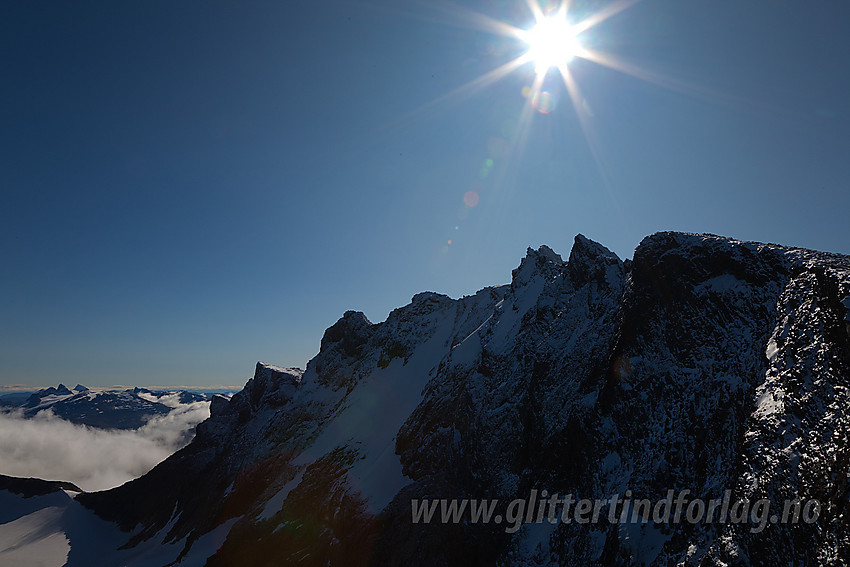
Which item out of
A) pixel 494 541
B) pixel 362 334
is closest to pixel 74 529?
pixel 362 334

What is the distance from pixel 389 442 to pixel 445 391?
12.0 metres

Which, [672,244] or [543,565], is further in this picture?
[672,244]

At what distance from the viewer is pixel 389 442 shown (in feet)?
175

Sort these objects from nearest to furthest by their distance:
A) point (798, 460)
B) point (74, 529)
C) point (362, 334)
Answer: point (798, 460), point (362, 334), point (74, 529)

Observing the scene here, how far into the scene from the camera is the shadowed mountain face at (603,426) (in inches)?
645

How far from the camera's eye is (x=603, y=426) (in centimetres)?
2767

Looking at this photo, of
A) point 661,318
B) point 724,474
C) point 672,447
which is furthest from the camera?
point 661,318

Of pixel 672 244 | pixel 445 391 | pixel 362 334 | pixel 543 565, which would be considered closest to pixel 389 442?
pixel 445 391

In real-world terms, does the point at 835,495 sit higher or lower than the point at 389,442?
higher

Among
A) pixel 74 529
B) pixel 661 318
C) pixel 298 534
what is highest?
pixel 661 318

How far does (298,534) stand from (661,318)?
50.3 m

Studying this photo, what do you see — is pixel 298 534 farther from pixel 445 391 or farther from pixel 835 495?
pixel 835 495

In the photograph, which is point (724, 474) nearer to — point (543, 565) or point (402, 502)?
point (543, 565)

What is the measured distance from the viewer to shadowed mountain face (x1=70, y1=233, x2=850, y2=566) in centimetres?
1638
